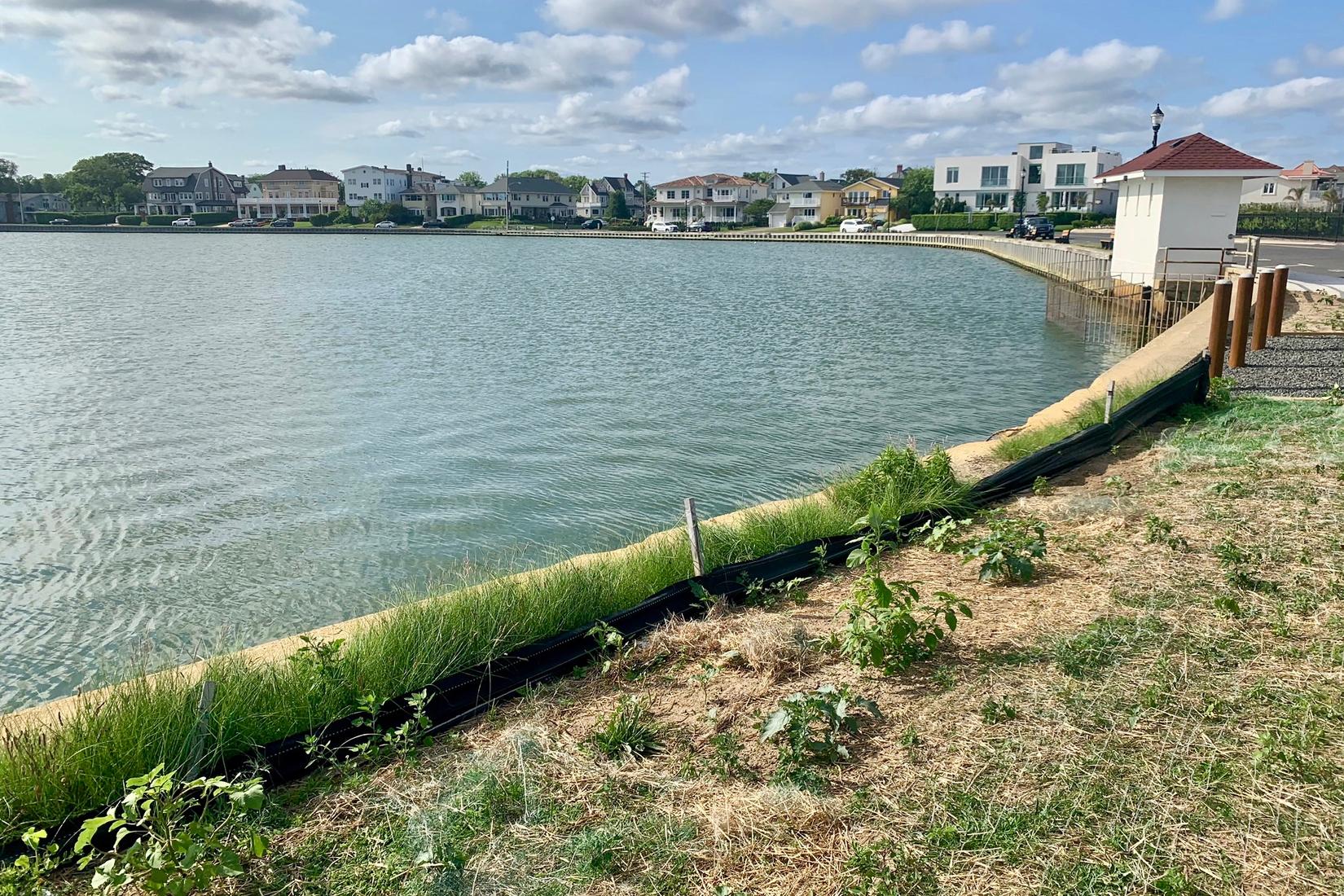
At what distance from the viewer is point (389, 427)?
61.3 feet

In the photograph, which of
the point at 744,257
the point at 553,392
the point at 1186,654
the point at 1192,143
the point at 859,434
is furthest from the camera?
the point at 744,257

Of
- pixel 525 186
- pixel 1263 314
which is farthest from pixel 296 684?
pixel 525 186

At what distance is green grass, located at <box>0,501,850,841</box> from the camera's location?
4.84 m

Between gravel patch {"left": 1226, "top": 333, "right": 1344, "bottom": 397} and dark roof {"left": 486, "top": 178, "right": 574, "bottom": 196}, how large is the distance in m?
152

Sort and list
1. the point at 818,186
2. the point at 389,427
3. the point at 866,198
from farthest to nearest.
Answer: the point at 818,186, the point at 866,198, the point at 389,427

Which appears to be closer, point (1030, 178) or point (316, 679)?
point (316, 679)

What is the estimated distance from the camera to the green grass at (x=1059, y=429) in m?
12.5

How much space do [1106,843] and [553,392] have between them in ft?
63.1

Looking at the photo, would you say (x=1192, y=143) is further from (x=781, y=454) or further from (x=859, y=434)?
(x=781, y=454)

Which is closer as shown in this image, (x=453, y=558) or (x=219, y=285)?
(x=453, y=558)

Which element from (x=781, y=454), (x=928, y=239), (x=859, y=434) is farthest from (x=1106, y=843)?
(x=928, y=239)

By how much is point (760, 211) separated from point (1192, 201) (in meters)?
120

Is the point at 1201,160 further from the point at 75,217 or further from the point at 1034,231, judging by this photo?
the point at 75,217

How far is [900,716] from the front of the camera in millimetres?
5406
